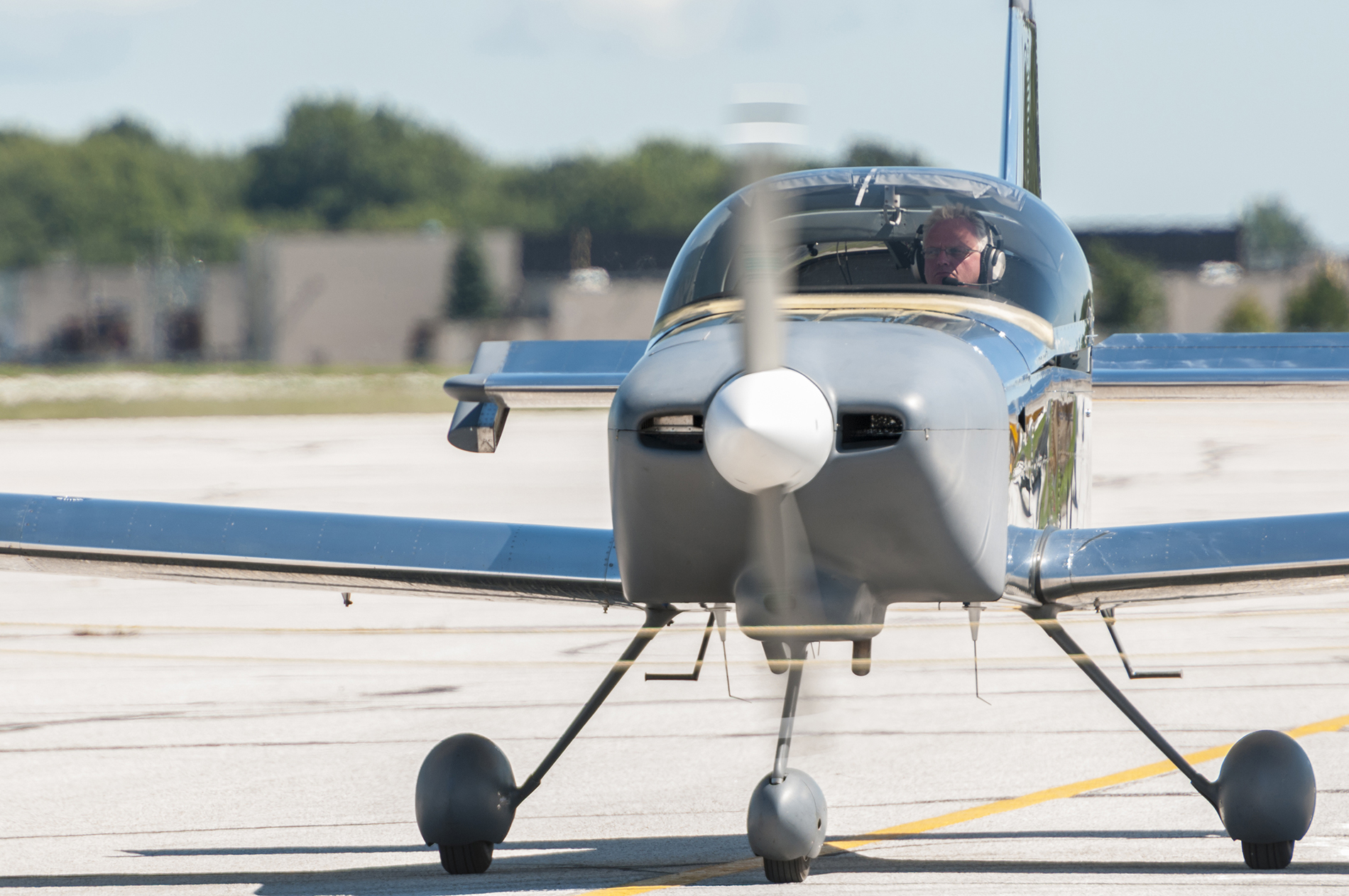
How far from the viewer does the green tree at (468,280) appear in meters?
76.2

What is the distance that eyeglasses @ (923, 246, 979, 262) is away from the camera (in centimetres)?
581

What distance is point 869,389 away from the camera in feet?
14.7

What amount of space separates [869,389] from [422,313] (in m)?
75.5

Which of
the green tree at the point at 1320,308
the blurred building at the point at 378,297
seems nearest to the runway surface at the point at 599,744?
the green tree at the point at 1320,308

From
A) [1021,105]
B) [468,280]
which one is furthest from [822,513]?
[468,280]

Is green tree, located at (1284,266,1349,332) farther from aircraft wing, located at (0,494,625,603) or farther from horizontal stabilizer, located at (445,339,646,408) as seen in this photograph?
aircraft wing, located at (0,494,625,603)

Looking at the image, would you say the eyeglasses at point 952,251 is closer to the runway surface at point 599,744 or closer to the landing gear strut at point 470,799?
the runway surface at point 599,744

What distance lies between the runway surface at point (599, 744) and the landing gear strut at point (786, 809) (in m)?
0.12

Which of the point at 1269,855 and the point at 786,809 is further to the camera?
the point at 1269,855

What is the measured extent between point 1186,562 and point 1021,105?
14.8 ft

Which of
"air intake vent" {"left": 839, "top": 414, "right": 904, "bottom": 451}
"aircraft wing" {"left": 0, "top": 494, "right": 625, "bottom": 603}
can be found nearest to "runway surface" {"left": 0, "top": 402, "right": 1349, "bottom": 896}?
"aircraft wing" {"left": 0, "top": 494, "right": 625, "bottom": 603}

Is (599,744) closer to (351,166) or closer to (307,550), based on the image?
(307,550)

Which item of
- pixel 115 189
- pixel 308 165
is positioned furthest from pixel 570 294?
pixel 308 165

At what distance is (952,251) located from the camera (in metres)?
5.82
